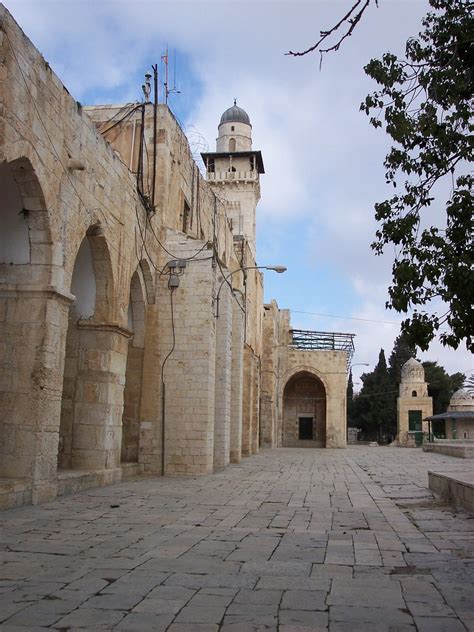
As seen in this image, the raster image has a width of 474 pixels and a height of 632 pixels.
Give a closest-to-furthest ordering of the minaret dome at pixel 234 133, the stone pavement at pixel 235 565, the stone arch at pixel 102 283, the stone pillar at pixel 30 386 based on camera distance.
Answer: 1. the stone pavement at pixel 235 565
2. the stone pillar at pixel 30 386
3. the stone arch at pixel 102 283
4. the minaret dome at pixel 234 133

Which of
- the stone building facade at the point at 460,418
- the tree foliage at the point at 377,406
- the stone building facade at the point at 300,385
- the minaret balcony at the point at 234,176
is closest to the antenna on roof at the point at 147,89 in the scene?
the stone building facade at the point at 300,385

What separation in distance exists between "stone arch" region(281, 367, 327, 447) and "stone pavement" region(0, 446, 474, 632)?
1237 inches

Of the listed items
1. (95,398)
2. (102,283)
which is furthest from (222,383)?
(102,283)

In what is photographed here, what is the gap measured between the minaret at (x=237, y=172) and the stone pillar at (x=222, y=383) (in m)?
26.1

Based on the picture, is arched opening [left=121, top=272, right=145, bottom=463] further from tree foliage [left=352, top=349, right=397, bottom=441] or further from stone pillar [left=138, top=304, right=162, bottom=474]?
tree foliage [left=352, top=349, right=397, bottom=441]

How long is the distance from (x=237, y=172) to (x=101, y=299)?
3370cm

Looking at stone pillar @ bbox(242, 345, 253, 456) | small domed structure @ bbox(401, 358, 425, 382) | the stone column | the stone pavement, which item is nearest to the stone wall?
the stone pavement

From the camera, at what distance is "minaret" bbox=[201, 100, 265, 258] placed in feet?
140

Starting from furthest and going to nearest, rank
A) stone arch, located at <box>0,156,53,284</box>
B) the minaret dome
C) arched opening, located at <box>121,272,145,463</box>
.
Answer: the minaret dome
arched opening, located at <box>121,272,145,463</box>
stone arch, located at <box>0,156,53,284</box>

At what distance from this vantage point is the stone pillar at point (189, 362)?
13125mm

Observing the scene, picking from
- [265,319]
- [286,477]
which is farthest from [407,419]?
[286,477]

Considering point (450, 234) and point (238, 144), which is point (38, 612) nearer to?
point (450, 234)

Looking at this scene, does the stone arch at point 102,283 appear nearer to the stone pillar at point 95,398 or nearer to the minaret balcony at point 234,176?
the stone pillar at point 95,398

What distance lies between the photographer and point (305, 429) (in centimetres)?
4047
